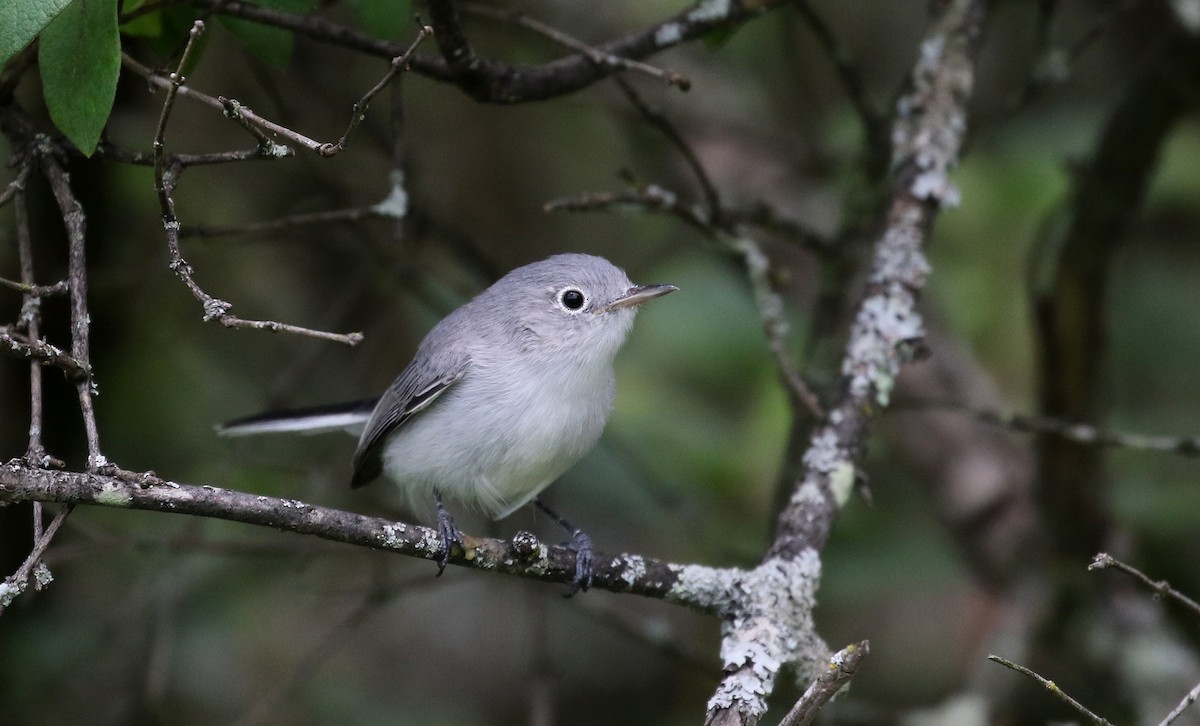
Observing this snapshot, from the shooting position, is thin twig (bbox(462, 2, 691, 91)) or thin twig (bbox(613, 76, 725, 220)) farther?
thin twig (bbox(613, 76, 725, 220))

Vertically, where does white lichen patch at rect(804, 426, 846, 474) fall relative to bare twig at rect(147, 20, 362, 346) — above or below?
above

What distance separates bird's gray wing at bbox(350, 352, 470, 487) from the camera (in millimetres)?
2895

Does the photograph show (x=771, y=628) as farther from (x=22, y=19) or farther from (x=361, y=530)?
(x=22, y=19)

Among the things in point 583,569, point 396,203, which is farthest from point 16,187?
point 583,569

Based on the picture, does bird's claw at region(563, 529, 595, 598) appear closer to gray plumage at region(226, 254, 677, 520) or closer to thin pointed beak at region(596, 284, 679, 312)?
gray plumage at region(226, 254, 677, 520)

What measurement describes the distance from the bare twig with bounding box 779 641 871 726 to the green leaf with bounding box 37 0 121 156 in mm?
1445

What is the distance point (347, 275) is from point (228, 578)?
4.73 feet

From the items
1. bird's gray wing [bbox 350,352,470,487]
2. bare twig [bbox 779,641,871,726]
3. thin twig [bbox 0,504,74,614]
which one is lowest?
thin twig [bbox 0,504,74,614]

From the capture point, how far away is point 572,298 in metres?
3.00

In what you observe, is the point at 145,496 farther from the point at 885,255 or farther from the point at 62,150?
the point at 885,255

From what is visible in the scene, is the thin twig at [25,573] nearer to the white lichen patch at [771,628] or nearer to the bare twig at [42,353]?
the bare twig at [42,353]

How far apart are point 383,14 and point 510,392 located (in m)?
0.98

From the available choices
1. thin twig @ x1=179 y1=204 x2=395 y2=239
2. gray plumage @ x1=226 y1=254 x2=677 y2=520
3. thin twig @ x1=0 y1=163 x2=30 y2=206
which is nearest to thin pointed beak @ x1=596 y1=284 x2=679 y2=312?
gray plumage @ x1=226 y1=254 x2=677 y2=520

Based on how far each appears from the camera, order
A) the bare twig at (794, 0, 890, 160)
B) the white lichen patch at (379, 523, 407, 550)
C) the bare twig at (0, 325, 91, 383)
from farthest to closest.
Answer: the bare twig at (794, 0, 890, 160) < the white lichen patch at (379, 523, 407, 550) < the bare twig at (0, 325, 91, 383)
